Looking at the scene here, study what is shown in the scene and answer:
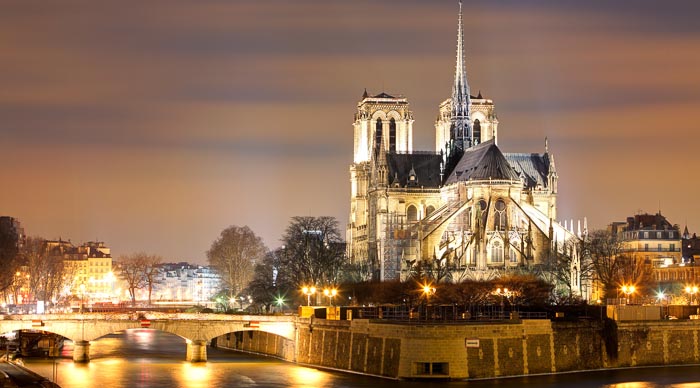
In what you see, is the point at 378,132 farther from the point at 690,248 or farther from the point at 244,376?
the point at 244,376

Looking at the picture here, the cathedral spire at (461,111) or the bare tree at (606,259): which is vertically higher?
the cathedral spire at (461,111)

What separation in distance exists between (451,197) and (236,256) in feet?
104

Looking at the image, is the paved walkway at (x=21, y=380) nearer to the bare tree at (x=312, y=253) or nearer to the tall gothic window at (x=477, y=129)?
the bare tree at (x=312, y=253)

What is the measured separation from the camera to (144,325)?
300 ft

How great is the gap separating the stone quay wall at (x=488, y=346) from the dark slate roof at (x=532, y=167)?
249ft

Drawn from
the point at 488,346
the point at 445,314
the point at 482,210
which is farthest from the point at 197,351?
the point at 482,210

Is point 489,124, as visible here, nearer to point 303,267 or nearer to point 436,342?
point 303,267

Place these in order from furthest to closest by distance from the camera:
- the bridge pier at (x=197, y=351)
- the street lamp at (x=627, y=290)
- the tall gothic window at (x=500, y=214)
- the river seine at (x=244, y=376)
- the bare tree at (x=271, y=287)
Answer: the tall gothic window at (x=500, y=214) < the bare tree at (x=271, y=287) < the street lamp at (x=627, y=290) < the bridge pier at (x=197, y=351) < the river seine at (x=244, y=376)

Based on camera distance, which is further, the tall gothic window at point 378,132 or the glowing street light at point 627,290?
the tall gothic window at point 378,132

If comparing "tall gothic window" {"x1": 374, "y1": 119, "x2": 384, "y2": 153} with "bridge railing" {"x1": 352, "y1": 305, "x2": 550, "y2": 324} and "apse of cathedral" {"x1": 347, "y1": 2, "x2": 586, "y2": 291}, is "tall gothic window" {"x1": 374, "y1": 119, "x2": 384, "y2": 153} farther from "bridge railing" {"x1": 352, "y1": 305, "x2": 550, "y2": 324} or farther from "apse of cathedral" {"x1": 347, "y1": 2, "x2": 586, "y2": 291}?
"bridge railing" {"x1": 352, "y1": 305, "x2": 550, "y2": 324}

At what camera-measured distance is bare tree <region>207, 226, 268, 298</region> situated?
17450 cm

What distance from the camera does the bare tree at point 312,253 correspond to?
445 feet

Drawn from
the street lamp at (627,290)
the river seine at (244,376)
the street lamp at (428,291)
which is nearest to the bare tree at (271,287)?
the street lamp at (428,291)

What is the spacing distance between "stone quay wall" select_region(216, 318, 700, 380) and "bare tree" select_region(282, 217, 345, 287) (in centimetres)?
4406
